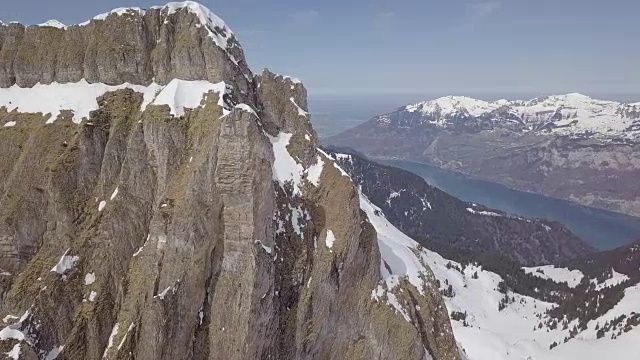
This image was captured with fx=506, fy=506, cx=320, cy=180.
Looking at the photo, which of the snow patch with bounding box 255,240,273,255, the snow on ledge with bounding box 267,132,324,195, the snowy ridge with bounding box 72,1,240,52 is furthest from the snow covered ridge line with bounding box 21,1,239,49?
the snow patch with bounding box 255,240,273,255

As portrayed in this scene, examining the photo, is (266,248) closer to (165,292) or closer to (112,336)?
(165,292)

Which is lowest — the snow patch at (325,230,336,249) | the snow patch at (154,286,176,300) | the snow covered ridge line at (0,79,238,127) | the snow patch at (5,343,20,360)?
the snow patch at (5,343,20,360)

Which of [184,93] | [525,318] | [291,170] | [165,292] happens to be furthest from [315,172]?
[525,318]

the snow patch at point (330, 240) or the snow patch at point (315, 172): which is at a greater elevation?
the snow patch at point (315, 172)

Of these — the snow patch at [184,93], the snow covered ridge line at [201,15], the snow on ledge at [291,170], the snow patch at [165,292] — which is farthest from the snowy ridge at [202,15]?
the snow patch at [165,292]

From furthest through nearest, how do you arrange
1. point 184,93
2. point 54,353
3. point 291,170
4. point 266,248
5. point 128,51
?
A: point 128,51, point 291,170, point 184,93, point 266,248, point 54,353

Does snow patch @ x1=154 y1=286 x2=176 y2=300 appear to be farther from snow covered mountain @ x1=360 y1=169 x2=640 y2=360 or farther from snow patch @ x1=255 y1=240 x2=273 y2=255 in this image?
snow covered mountain @ x1=360 y1=169 x2=640 y2=360

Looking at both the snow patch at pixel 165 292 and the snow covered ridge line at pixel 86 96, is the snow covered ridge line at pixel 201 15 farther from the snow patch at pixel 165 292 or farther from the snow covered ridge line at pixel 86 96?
the snow patch at pixel 165 292

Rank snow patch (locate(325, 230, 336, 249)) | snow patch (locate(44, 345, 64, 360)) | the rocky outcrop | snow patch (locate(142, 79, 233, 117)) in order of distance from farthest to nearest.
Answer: the rocky outcrop, snow patch (locate(142, 79, 233, 117)), snow patch (locate(325, 230, 336, 249)), snow patch (locate(44, 345, 64, 360))
